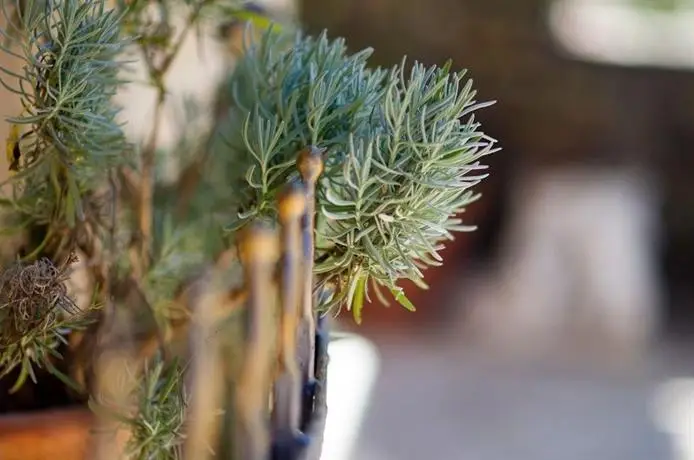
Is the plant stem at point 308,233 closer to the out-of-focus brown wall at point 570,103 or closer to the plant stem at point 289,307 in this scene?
the plant stem at point 289,307

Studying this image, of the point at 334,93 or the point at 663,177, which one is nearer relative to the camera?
the point at 334,93

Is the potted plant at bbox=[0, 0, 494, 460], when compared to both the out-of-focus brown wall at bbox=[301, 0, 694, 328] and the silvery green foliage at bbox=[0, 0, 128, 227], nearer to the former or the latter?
the silvery green foliage at bbox=[0, 0, 128, 227]

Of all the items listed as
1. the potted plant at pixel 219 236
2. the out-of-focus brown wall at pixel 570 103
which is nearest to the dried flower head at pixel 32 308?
the potted plant at pixel 219 236

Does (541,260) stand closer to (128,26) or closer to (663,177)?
(663,177)

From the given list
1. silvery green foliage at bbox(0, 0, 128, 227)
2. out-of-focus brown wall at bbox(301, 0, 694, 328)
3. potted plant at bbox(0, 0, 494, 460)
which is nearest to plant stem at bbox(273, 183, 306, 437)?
potted plant at bbox(0, 0, 494, 460)

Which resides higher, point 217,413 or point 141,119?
point 141,119

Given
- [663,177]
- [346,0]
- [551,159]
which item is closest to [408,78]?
[346,0]

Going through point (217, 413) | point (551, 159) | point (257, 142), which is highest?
point (551, 159)
